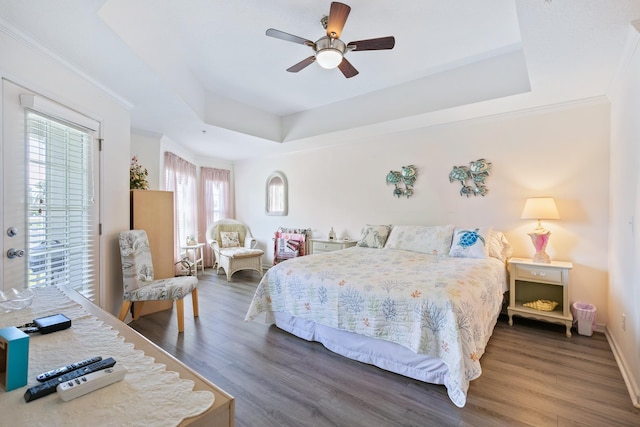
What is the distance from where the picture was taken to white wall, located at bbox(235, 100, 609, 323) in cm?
307

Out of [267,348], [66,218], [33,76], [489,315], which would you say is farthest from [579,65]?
[66,218]

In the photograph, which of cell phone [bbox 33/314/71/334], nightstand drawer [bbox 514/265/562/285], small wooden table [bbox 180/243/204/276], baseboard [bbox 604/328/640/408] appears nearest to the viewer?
cell phone [bbox 33/314/71/334]

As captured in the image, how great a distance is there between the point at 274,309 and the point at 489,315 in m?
1.96

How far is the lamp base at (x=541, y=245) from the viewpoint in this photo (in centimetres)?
315

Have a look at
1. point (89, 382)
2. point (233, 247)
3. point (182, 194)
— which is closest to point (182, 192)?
point (182, 194)

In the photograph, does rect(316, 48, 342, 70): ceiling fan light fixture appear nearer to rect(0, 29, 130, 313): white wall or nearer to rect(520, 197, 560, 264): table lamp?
rect(0, 29, 130, 313): white wall

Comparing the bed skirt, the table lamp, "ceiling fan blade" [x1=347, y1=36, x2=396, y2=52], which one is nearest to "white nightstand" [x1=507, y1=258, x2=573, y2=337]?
the table lamp

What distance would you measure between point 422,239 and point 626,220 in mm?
1803

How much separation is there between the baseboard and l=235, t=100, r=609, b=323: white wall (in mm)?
562

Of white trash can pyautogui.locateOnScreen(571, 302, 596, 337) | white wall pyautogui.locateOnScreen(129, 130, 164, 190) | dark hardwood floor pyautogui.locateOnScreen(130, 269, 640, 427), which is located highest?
white wall pyautogui.locateOnScreen(129, 130, 164, 190)

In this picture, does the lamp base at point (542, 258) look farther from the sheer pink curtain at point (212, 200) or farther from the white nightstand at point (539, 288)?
the sheer pink curtain at point (212, 200)

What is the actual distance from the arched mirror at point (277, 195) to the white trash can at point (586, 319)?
4.44 m

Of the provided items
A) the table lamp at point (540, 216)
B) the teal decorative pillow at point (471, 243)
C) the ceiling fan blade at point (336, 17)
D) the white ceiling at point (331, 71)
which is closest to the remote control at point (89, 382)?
the white ceiling at point (331, 71)

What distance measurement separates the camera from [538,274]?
3062 millimetres
